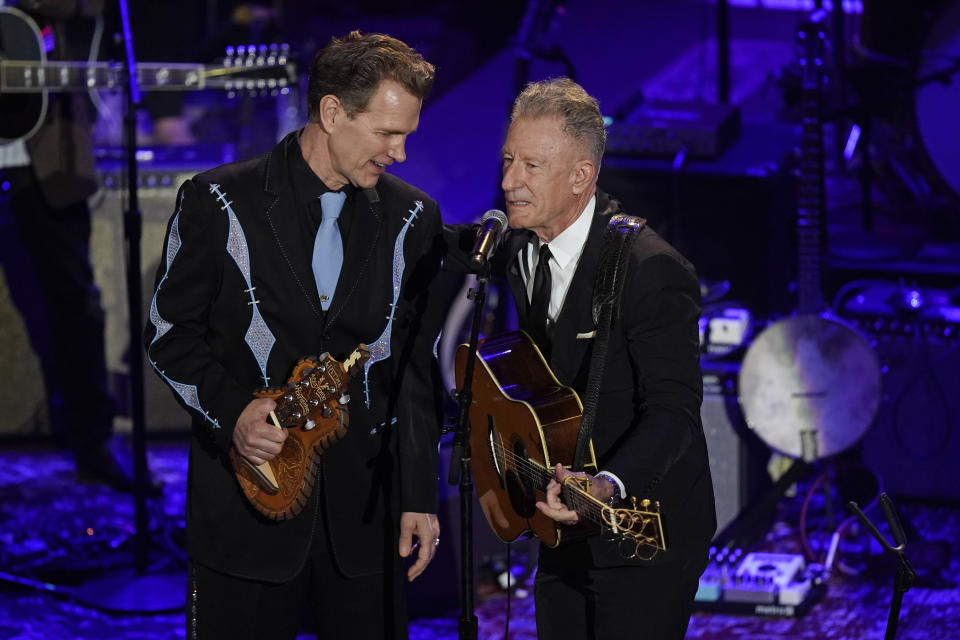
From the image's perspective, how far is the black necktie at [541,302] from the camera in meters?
3.61

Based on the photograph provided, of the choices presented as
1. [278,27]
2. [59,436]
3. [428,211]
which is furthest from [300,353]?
[278,27]

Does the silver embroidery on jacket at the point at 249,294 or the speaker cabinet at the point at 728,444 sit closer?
the silver embroidery on jacket at the point at 249,294

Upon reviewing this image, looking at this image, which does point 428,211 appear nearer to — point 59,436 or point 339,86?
point 339,86

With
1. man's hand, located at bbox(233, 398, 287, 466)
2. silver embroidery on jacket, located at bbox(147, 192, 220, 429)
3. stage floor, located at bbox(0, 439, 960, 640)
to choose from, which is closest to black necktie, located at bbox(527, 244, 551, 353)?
man's hand, located at bbox(233, 398, 287, 466)

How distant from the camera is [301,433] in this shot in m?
3.38

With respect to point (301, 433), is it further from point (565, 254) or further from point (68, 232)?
point (68, 232)

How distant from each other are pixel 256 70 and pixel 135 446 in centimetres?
167

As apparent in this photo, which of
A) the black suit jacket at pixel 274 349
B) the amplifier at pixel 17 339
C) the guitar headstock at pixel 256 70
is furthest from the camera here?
the amplifier at pixel 17 339

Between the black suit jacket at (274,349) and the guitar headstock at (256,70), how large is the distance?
2.19 meters

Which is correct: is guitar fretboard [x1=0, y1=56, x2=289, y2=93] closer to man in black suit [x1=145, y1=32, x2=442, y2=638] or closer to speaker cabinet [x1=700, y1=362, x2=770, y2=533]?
man in black suit [x1=145, y1=32, x2=442, y2=638]

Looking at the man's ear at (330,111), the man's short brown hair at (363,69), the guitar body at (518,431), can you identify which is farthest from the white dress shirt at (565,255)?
the man's ear at (330,111)

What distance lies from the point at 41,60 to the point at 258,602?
3794 millimetres

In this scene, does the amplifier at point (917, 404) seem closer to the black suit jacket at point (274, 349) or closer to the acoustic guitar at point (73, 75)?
the acoustic guitar at point (73, 75)

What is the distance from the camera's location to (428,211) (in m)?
3.76
